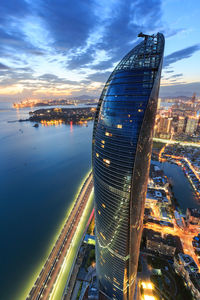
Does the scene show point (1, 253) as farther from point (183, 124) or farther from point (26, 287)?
point (183, 124)

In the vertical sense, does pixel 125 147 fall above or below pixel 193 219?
above

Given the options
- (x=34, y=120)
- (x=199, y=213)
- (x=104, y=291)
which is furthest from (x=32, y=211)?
(x=34, y=120)

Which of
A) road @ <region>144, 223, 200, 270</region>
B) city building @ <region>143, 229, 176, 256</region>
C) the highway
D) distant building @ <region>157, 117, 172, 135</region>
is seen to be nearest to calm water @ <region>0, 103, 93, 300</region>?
the highway

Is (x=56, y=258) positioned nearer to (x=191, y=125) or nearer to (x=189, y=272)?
(x=189, y=272)

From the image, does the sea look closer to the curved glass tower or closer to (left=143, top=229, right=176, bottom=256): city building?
(left=143, top=229, right=176, bottom=256): city building

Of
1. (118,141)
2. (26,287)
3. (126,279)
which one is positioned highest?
(118,141)

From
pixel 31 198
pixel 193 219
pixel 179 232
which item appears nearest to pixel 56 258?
pixel 31 198

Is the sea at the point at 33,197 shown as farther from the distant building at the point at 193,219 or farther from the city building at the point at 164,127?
the city building at the point at 164,127
